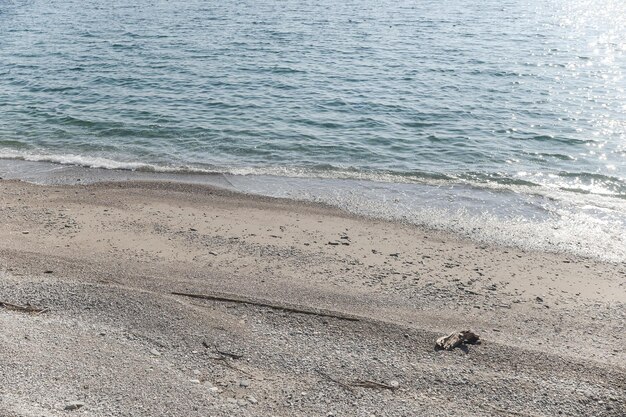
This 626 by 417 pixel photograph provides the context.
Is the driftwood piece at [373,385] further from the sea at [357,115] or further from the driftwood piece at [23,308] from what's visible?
the sea at [357,115]

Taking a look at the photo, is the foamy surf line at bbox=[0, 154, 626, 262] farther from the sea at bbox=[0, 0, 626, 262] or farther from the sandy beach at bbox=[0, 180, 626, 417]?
the sandy beach at bbox=[0, 180, 626, 417]

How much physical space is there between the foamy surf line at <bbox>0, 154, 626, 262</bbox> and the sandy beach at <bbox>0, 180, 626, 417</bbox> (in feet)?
2.23

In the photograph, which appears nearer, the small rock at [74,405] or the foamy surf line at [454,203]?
the small rock at [74,405]

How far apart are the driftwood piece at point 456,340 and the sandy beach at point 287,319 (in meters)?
0.10

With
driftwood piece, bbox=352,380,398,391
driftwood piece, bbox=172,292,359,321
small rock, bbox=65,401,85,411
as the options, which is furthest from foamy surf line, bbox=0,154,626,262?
small rock, bbox=65,401,85,411

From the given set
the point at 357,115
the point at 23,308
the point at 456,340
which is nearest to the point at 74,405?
the point at 23,308

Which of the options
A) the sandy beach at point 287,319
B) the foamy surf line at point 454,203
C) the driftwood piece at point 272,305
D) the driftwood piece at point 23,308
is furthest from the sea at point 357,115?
the driftwood piece at point 23,308

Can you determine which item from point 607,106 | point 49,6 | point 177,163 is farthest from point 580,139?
point 49,6

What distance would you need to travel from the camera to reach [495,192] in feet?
50.8

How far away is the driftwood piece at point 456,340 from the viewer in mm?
8406

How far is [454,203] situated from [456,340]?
6.80 meters

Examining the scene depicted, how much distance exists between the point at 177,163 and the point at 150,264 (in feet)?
22.4

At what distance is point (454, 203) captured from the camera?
14.9 metres

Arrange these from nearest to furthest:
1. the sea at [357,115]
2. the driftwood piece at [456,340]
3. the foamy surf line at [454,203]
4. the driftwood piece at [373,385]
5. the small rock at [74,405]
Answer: the small rock at [74,405]
the driftwood piece at [373,385]
the driftwood piece at [456,340]
the foamy surf line at [454,203]
the sea at [357,115]
